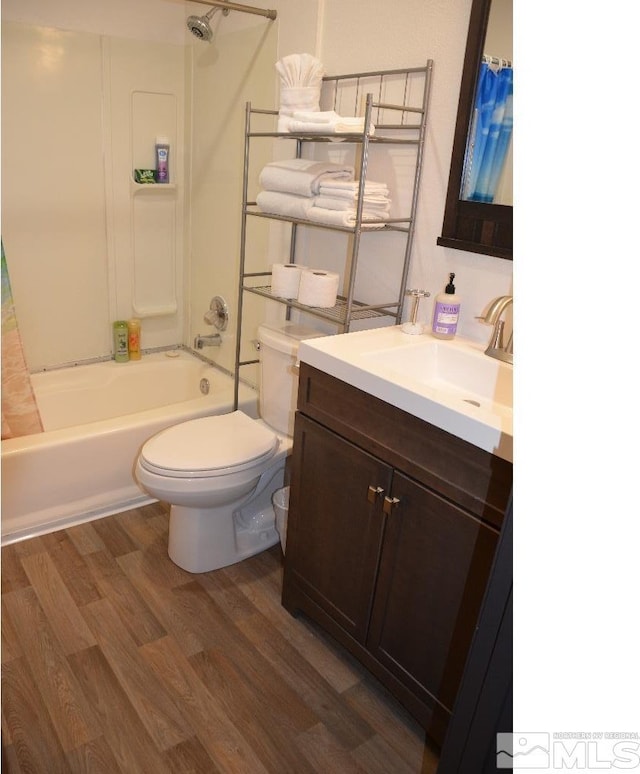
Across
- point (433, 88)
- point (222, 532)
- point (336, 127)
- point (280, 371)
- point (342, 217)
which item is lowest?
point (222, 532)

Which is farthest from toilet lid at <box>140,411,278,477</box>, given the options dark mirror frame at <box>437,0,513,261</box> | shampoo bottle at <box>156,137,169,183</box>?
shampoo bottle at <box>156,137,169,183</box>

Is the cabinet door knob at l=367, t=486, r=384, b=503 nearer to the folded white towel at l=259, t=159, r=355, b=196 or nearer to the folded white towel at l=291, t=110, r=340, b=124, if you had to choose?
the folded white towel at l=259, t=159, r=355, b=196

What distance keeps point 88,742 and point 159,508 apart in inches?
44.3

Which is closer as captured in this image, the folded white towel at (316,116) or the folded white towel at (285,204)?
the folded white towel at (316,116)

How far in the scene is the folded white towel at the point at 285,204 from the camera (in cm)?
200

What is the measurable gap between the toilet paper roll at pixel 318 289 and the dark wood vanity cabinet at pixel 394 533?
40 centimetres

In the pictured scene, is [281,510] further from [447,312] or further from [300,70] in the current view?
[300,70]

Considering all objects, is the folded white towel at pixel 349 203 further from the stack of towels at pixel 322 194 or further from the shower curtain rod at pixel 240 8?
the shower curtain rod at pixel 240 8

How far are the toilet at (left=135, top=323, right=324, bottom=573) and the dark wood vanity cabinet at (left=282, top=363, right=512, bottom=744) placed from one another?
Answer: 0.31m

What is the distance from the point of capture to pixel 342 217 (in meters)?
1.87

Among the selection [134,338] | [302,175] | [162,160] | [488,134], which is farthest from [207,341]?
[488,134]

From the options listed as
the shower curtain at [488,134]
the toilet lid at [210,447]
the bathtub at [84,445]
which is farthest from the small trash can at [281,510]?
the shower curtain at [488,134]

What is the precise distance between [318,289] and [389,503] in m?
0.82
